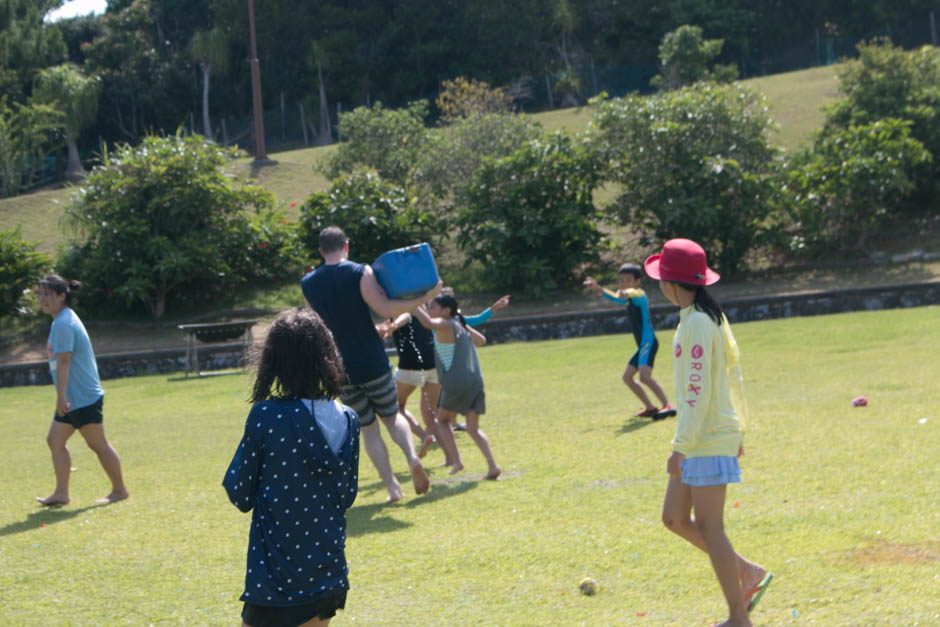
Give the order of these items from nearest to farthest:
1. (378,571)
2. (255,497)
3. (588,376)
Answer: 1. (255,497)
2. (378,571)
3. (588,376)

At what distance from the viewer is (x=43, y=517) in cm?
749

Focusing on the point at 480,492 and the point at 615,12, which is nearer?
the point at 480,492

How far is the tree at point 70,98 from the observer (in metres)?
41.1

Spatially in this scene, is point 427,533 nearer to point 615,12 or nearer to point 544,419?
point 544,419

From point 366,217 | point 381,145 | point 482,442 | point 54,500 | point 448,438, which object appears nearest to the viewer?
point 482,442

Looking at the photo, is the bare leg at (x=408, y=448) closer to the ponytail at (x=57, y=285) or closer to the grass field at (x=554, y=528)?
the grass field at (x=554, y=528)

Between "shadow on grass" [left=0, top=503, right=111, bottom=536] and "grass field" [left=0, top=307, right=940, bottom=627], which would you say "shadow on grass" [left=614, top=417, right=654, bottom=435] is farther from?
"shadow on grass" [left=0, top=503, right=111, bottom=536]

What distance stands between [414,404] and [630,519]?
7328mm

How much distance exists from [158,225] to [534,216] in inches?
364

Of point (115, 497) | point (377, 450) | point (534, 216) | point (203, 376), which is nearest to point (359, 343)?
point (377, 450)

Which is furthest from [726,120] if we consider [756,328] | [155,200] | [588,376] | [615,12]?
[615,12]

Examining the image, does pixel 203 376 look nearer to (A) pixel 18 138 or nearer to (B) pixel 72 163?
(A) pixel 18 138

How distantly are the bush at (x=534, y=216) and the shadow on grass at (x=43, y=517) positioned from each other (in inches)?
659

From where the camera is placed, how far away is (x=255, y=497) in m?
3.41
